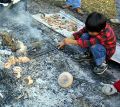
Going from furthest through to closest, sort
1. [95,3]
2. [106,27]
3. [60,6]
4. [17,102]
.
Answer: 1. [95,3]
2. [60,6]
3. [106,27]
4. [17,102]

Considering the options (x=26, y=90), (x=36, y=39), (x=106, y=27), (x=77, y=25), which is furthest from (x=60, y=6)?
(x=26, y=90)

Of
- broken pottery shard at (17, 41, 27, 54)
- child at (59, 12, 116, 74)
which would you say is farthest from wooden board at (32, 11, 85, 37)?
broken pottery shard at (17, 41, 27, 54)

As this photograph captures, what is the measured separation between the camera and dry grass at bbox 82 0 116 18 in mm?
7914

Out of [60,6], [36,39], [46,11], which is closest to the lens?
[36,39]

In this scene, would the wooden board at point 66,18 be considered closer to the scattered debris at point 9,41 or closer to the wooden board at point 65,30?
the wooden board at point 65,30

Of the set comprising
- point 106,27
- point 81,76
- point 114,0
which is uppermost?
point 106,27

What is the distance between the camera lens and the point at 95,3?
8.40 metres

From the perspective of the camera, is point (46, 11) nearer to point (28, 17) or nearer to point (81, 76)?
point (28, 17)

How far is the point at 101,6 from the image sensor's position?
829cm

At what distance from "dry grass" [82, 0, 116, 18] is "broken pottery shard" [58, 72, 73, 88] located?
3.37 meters

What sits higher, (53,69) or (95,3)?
(53,69)

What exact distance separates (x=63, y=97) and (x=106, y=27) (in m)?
1.37

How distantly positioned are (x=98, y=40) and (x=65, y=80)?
2.84 feet

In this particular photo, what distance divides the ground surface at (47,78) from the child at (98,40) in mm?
237
